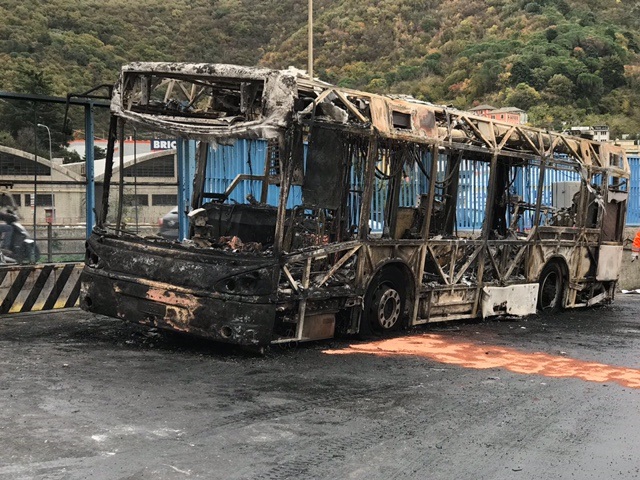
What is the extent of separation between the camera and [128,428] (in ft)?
19.7

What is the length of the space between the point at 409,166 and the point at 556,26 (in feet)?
225

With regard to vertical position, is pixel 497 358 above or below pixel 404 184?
below

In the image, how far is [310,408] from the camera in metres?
6.84

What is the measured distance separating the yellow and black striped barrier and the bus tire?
428 centimetres

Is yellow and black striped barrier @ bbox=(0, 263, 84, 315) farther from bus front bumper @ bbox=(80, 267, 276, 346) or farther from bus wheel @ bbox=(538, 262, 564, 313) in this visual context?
bus wheel @ bbox=(538, 262, 564, 313)

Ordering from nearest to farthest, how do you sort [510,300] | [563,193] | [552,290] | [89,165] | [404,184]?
1. [404,184]
2. [89,165]
3. [510,300]
4. [552,290]
5. [563,193]

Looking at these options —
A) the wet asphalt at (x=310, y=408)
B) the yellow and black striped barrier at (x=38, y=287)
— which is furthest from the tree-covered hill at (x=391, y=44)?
the wet asphalt at (x=310, y=408)

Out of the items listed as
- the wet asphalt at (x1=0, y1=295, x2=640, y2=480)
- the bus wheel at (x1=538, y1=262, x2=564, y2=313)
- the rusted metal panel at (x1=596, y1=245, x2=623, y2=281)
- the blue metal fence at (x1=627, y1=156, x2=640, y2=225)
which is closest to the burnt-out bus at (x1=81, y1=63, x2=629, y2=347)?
the bus wheel at (x1=538, y1=262, x2=564, y2=313)

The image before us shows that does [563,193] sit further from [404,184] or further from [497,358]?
[497,358]

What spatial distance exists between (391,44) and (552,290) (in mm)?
66370

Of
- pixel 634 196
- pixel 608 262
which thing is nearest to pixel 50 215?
pixel 608 262

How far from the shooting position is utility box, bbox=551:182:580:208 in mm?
14148

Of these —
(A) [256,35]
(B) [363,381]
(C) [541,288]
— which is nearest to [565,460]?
(B) [363,381]

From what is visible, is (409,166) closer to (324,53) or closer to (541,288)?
(541,288)
